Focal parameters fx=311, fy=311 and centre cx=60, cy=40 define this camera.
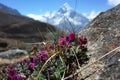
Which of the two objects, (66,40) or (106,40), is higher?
(66,40)

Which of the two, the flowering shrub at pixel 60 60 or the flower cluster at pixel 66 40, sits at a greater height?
the flower cluster at pixel 66 40

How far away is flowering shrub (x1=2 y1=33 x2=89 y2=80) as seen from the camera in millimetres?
4953

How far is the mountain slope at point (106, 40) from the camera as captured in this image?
4.23m

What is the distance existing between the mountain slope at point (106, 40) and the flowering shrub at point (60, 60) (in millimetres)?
225

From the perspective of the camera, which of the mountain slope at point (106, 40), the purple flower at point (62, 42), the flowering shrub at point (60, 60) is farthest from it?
the purple flower at point (62, 42)

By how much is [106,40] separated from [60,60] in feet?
2.79

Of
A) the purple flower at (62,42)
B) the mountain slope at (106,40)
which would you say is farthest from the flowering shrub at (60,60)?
the mountain slope at (106,40)

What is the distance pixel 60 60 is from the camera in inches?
209

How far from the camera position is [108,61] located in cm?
447

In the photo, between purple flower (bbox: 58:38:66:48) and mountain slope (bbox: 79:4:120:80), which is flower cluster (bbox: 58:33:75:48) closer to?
purple flower (bbox: 58:38:66:48)

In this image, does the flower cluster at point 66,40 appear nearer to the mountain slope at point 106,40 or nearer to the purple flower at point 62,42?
→ the purple flower at point 62,42

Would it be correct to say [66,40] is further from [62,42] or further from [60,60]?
[60,60]

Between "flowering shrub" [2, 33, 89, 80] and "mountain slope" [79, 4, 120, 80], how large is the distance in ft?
0.74

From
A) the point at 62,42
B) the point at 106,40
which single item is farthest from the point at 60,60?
the point at 106,40
